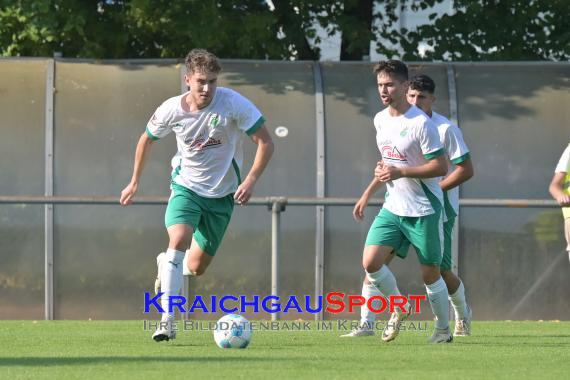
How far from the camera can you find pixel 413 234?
392 inches

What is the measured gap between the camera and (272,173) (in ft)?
52.3

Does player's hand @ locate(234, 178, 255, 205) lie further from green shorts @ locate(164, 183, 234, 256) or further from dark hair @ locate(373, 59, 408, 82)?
dark hair @ locate(373, 59, 408, 82)

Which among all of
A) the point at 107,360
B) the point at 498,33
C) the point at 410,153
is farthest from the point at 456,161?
the point at 498,33

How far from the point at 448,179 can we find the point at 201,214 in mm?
1766

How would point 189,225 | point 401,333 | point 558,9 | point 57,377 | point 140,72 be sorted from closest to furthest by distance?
point 57,377
point 189,225
point 401,333
point 140,72
point 558,9

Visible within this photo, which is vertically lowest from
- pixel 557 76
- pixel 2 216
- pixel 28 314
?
pixel 28 314

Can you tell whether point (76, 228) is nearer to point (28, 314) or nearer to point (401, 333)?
point (28, 314)

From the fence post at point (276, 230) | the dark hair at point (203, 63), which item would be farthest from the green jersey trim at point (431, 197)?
the fence post at point (276, 230)

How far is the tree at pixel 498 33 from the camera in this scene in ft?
59.9

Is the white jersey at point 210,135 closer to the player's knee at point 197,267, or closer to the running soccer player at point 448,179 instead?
the player's knee at point 197,267

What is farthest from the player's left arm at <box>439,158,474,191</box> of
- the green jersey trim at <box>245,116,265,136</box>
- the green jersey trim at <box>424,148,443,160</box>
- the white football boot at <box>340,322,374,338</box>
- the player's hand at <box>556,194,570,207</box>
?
the green jersey trim at <box>245,116,265,136</box>

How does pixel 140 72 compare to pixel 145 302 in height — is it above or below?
above

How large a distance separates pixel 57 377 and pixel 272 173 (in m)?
8.14

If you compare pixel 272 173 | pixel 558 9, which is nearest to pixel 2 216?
pixel 272 173
